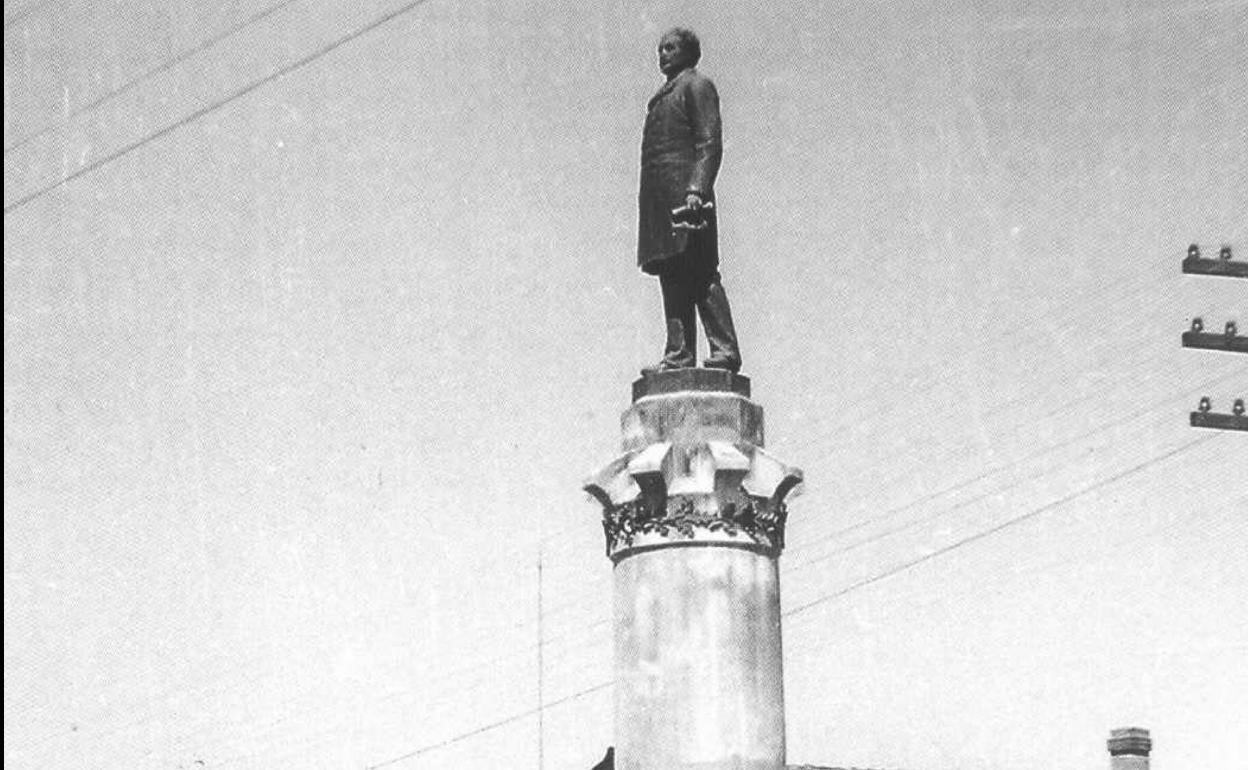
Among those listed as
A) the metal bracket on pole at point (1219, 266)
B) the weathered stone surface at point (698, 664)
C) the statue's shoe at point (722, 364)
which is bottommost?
the weathered stone surface at point (698, 664)

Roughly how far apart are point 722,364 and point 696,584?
1178mm

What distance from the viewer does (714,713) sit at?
1484cm

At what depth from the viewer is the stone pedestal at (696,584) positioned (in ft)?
48.8

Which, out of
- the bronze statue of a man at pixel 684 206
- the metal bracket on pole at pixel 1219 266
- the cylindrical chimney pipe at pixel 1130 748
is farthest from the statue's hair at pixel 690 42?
the cylindrical chimney pipe at pixel 1130 748

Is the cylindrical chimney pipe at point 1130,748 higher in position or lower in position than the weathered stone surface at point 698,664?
higher

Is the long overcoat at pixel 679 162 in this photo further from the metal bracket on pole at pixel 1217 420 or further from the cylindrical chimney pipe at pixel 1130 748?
the cylindrical chimney pipe at pixel 1130 748

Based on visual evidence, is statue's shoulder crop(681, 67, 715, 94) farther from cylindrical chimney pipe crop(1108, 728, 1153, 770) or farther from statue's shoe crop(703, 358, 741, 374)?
cylindrical chimney pipe crop(1108, 728, 1153, 770)

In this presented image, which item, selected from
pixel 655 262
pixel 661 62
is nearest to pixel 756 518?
pixel 655 262

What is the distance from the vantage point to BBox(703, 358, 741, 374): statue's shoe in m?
15.4

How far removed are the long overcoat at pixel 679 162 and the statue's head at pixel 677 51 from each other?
0.05 meters

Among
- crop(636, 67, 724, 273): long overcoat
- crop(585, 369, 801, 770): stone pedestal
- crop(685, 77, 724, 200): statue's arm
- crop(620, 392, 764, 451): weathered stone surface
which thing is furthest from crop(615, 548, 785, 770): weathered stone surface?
crop(685, 77, 724, 200): statue's arm

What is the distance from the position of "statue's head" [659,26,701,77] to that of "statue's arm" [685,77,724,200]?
176mm

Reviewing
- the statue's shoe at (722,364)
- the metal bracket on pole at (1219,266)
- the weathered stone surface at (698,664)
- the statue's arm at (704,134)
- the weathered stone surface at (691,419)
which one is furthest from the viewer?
the metal bracket on pole at (1219,266)

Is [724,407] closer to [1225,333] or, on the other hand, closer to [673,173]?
[673,173]
